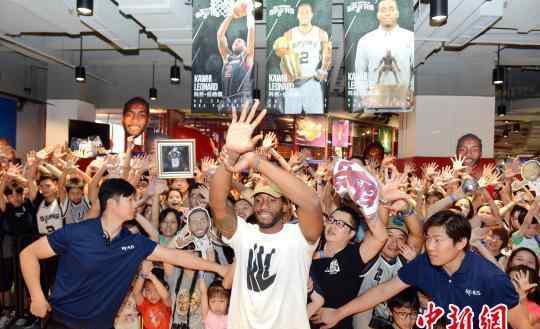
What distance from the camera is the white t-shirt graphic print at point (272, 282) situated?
295 cm

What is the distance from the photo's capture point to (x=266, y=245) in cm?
304

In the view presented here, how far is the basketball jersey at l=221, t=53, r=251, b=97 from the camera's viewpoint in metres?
7.41

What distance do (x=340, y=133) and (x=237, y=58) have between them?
33.5ft

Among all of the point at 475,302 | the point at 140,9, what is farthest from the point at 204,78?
the point at 475,302

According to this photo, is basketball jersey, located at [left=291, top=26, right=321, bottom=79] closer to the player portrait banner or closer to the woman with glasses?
the player portrait banner

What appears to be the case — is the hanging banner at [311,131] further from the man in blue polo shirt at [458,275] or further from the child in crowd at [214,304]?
the man in blue polo shirt at [458,275]

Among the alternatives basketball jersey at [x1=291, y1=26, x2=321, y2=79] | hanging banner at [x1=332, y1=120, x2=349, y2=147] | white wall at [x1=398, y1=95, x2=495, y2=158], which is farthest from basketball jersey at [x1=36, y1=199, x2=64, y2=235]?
hanging banner at [x1=332, y1=120, x2=349, y2=147]

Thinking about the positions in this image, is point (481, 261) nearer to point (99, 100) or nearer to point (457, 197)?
point (457, 197)

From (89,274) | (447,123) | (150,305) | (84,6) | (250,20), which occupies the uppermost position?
(250,20)

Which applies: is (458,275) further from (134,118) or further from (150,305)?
(134,118)

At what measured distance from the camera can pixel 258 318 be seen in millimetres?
2961

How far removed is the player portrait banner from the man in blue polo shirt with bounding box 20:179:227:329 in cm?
433

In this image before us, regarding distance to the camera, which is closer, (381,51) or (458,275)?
(458,275)

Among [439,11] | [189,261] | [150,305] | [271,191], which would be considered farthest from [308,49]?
[271,191]
